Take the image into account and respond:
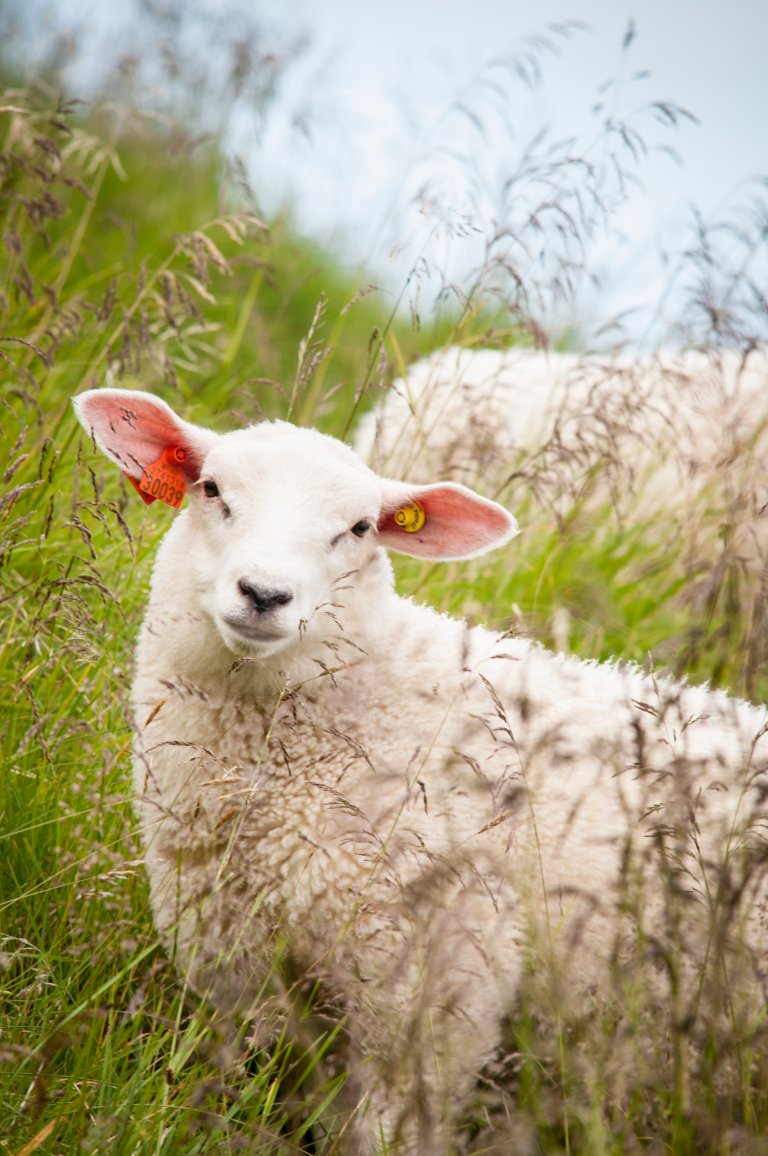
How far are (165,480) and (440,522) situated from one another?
0.83 m

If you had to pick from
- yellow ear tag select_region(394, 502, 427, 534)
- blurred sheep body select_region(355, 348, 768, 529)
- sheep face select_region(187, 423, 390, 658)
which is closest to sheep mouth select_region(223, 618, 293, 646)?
sheep face select_region(187, 423, 390, 658)

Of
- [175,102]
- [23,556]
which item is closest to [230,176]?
[23,556]

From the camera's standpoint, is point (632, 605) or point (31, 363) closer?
point (31, 363)

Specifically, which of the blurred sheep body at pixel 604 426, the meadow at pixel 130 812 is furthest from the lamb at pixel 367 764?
the blurred sheep body at pixel 604 426

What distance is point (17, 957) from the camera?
2400mm

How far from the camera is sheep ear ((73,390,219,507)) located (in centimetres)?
291

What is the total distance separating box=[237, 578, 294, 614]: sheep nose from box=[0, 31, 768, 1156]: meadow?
0.32m

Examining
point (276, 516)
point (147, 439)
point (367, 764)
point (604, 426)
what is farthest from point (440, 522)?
point (604, 426)

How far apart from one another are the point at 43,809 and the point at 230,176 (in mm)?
2835

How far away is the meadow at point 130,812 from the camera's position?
1.92 m

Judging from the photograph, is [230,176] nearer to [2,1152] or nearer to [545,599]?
[545,599]

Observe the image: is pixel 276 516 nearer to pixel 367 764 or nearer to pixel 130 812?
pixel 367 764

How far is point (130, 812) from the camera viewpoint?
9.75ft

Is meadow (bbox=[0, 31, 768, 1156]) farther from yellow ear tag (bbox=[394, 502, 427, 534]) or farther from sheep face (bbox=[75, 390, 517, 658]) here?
yellow ear tag (bbox=[394, 502, 427, 534])
